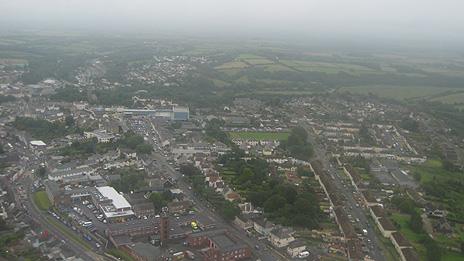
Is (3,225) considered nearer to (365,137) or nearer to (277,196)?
(277,196)

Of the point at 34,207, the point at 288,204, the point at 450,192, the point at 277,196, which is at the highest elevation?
the point at 277,196

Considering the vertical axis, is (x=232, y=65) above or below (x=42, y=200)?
above

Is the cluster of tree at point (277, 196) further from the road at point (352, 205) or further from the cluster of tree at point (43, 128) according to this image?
the cluster of tree at point (43, 128)

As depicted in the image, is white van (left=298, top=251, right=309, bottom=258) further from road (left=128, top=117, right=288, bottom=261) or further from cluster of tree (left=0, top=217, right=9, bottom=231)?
cluster of tree (left=0, top=217, right=9, bottom=231)

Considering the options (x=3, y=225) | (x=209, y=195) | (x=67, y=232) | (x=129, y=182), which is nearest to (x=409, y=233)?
(x=209, y=195)

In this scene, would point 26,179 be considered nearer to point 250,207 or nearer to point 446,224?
point 250,207

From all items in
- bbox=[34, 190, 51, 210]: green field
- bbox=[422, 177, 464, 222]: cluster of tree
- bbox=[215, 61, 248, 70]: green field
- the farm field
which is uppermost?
the farm field

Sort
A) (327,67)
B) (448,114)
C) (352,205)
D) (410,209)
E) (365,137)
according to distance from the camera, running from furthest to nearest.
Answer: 1. (327,67)
2. (448,114)
3. (365,137)
4. (352,205)
5. (410,209)

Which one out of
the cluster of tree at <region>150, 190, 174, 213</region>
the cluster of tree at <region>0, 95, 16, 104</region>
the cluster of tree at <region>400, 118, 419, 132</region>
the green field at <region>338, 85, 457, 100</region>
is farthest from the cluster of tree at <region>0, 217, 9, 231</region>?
the green field at <region>338, 85, 457, 100</region>
